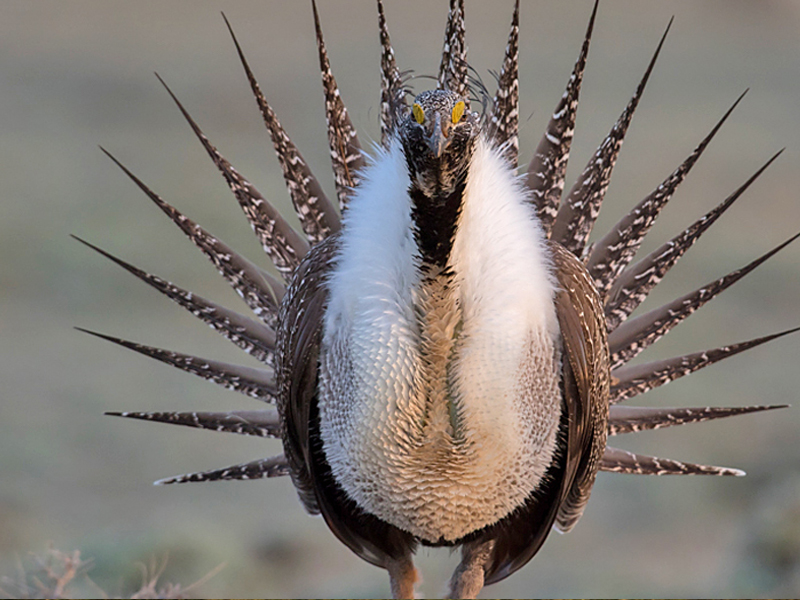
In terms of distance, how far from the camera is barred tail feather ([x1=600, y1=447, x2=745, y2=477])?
70.4 inches

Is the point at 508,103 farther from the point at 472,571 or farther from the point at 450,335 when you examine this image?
the point at 472,571

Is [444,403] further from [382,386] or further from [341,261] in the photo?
[341,261]

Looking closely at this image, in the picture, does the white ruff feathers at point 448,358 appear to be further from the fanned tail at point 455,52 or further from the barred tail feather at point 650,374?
the barred tail feather at point 650,374

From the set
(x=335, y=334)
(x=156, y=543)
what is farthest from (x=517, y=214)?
(x=156, y=543)

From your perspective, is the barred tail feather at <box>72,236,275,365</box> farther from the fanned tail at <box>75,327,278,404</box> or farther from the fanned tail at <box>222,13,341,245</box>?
the fanned tail at <box>222,13,341,245</box>

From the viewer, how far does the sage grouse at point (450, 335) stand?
4.11ft

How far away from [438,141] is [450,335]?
1.01 ft

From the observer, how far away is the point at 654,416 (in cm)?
183

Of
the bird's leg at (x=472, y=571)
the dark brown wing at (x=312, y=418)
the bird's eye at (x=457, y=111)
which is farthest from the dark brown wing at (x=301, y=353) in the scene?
the bird's eye at (x=457, y=111)

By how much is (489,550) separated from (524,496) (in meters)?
0.19

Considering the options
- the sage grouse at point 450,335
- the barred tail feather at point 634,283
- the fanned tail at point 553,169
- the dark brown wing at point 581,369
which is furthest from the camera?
the barred tail feather at point 634,283

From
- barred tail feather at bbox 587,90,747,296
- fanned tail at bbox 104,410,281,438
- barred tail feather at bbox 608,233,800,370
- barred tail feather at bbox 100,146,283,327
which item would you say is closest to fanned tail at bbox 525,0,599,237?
barred tail feather at bbox 587,90,747,296

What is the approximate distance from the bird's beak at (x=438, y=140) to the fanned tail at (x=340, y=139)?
599 mm

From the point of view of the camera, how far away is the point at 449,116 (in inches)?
43.6
